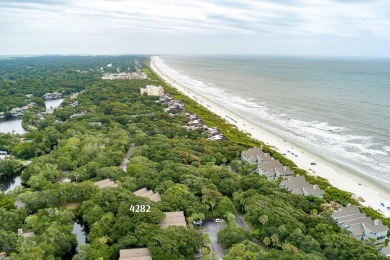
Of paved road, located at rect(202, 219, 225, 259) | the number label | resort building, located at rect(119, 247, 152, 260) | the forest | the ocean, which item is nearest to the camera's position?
resort building, located at rect(119, 247, 152, 260)

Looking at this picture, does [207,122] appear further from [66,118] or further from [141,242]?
[141,242]

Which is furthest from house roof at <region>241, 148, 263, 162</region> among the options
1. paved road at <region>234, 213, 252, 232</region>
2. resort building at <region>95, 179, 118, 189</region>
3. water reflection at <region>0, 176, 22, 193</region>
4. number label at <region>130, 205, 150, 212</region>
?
water reflection at <region>0, 176, 22, 193</region>

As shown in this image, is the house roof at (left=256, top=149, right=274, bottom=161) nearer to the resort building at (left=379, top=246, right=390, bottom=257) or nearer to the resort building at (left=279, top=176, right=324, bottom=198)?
the resort building at (left=279, top=176, right=324, bottom=198)

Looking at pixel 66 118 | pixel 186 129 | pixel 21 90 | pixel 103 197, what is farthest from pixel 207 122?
pixel 21 90

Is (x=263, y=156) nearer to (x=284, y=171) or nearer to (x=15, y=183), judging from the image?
(x=284, y=171)

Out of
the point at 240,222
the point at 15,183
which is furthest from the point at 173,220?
the point at 15,183

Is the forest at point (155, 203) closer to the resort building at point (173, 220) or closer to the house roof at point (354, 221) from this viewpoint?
the resort building at point (173, 220)
